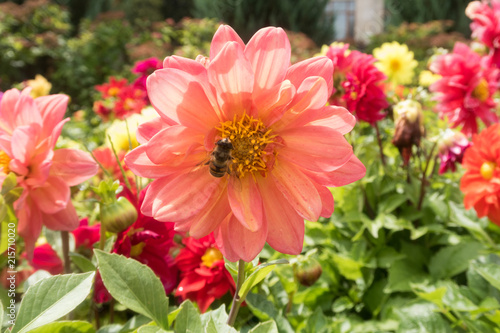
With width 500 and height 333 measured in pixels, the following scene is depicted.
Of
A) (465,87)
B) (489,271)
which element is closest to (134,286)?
(489,271)

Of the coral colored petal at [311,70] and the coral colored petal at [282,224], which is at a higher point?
the coral colored petal at [311,70]

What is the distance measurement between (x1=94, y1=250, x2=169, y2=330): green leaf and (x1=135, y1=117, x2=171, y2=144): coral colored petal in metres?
0.12

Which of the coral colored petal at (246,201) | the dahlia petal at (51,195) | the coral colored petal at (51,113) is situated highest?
the coral colored petal at (51,113)

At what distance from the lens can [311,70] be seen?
0.39 metres

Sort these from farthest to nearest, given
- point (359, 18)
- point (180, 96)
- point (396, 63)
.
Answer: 1. point (359, 18)
2. point (396, 63)
3. point (180, 96)

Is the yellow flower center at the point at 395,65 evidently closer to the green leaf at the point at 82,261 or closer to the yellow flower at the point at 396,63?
the yellow flower at the point at 396,63

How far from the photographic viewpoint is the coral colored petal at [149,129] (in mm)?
394

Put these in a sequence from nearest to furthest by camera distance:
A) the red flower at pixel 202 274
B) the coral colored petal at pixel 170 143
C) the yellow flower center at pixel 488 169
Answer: the coral colored petal at pixel 170 143
the red flower at pixel 202 274
the yellow flower center at pixel 488 169

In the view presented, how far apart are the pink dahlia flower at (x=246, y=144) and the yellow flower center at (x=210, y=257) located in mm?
221

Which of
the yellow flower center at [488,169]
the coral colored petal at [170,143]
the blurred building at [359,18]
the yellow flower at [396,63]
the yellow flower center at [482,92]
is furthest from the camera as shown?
the blurred building at [359,18]

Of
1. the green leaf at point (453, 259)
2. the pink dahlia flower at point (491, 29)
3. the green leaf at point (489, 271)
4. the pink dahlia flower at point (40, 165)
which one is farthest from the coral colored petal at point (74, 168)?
the pink dahlia flower at point (491, 29)

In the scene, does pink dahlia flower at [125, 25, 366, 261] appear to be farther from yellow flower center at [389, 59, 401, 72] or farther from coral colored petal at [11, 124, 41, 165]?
yellow flower center at [389, 59, 401, 72]

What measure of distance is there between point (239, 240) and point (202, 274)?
0.75ft

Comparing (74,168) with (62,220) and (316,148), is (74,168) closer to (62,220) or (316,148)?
(62,220)
